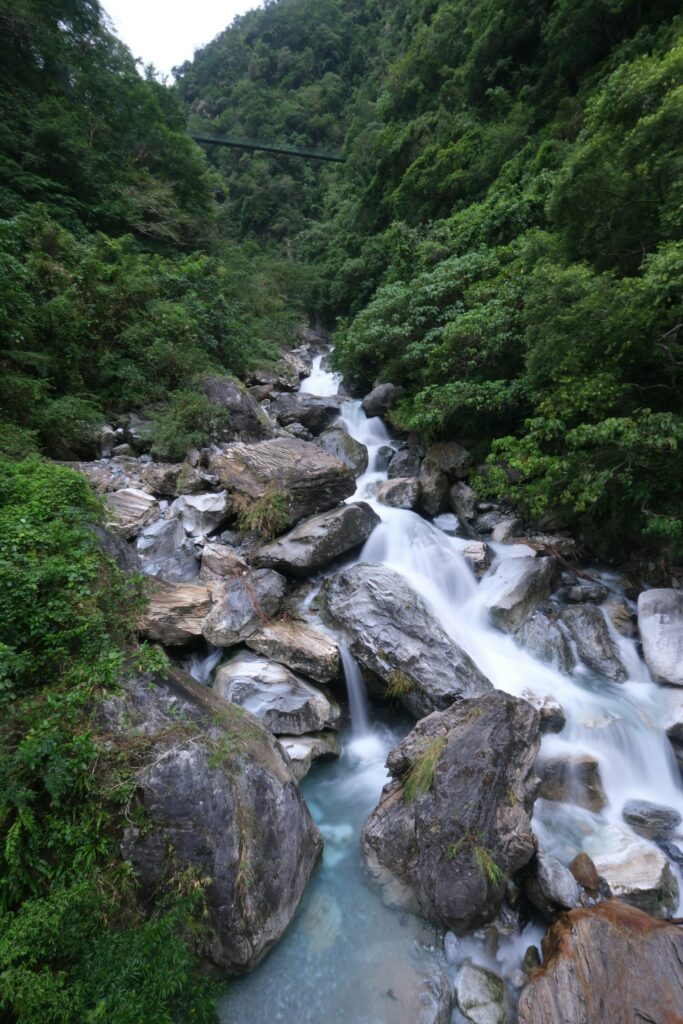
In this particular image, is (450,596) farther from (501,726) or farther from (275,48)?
(275,48)

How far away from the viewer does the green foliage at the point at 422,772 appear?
4.58 metres

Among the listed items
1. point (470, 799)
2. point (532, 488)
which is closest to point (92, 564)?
point (470, 799)

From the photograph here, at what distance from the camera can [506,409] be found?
31.7 feet

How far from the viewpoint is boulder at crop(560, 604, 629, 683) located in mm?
6637

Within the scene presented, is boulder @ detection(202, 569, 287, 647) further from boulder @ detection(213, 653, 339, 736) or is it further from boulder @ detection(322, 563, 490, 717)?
boulder @ detection(322, 563, 490, 717)

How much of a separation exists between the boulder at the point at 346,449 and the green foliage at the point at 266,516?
3.60m

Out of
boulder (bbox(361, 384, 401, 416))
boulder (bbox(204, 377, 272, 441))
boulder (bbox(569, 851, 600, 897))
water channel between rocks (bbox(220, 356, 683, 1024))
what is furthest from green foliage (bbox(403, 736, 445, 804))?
boulder (bbox(361, 384, 401, 416))

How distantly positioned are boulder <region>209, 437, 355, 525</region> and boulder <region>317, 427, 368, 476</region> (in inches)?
90.1

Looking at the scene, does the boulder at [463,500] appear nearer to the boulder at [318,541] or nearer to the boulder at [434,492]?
the boulder at [434,492]

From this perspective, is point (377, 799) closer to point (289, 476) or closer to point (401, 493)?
point (289, 476)

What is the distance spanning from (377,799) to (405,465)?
7.87m

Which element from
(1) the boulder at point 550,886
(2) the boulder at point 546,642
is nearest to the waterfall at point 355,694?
(1) the boulder at point 550,886

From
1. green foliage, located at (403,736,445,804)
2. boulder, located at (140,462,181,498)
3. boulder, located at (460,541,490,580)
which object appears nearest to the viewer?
green foliage, located at (403,736,445,804)

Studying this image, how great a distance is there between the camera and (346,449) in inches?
457
